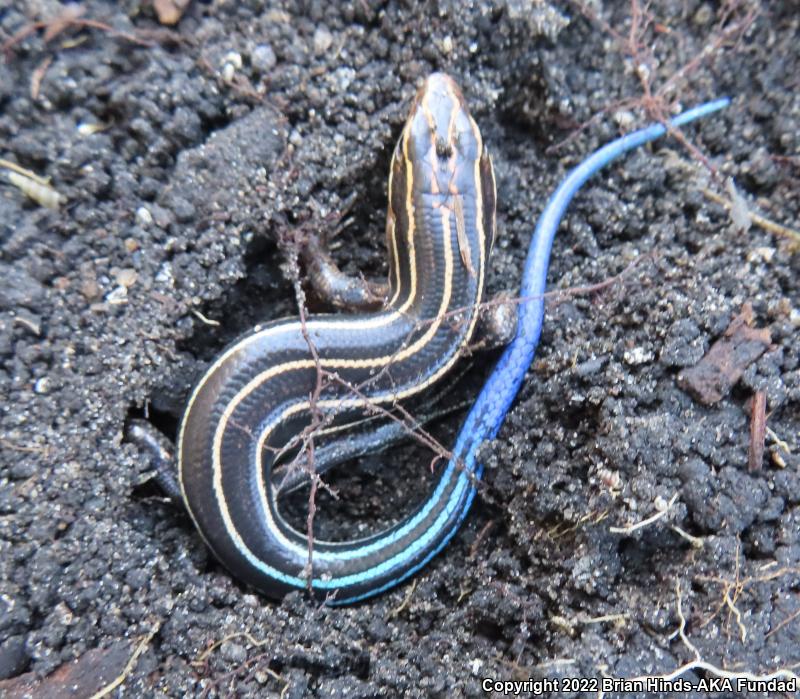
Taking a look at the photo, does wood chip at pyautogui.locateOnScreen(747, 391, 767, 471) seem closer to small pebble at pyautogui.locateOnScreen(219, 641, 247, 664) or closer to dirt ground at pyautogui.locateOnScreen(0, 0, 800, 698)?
dirt ground at pyautogui.locateOnScreen(0, 0, 800, 698)

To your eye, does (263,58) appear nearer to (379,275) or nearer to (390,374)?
(379,275)

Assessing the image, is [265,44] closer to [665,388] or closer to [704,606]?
[665,388]

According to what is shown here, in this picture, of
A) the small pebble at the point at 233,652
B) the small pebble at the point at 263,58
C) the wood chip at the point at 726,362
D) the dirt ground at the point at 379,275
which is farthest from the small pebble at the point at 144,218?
the wood chip at the point at 726,362

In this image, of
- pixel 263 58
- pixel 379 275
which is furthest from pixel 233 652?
pixel 263 58

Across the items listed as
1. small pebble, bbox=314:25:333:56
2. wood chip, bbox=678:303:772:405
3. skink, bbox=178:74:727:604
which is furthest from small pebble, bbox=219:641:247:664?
small pebble, bbox=314:25:333:56

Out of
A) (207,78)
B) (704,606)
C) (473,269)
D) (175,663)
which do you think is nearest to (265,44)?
(207,78)

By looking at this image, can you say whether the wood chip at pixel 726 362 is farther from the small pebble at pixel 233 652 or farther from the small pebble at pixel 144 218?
the small pebble at pixel 144 218
